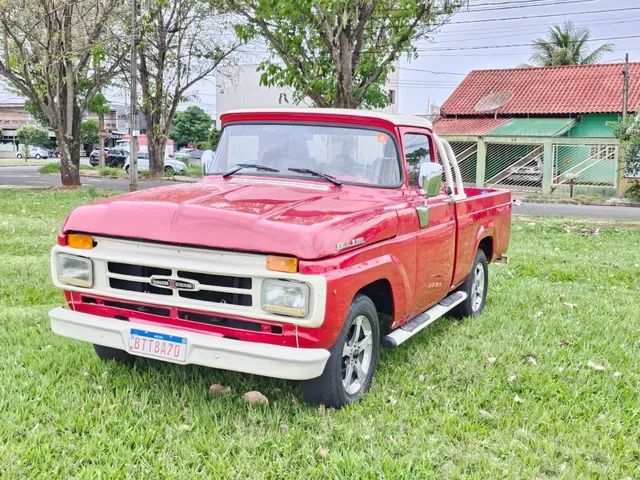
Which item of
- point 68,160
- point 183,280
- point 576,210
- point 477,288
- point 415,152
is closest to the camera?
point 183,280

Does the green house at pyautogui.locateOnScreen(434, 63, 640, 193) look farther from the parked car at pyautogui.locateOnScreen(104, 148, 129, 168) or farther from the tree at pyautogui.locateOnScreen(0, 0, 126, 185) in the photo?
the parked car at pyautogui.locateOnScreen(104, 148, 129, 168)

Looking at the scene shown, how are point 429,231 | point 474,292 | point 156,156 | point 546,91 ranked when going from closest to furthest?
point 429,231
point 474,292
point 546,91
point 156,156

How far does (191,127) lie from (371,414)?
6182cm

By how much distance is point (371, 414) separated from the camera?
158 inches

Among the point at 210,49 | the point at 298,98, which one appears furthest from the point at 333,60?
the point at 210,49

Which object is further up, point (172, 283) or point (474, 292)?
point (172, 283)

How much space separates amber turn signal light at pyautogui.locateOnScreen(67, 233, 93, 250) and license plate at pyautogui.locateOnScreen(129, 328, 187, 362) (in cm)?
66

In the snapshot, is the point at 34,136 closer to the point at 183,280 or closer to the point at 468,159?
the point at 468,159

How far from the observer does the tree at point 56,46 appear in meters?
18.9

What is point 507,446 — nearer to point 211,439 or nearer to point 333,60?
point 211,439

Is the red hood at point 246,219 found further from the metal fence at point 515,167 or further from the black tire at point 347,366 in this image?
the metal fence at point 515,167

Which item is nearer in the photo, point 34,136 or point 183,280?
point 183,280

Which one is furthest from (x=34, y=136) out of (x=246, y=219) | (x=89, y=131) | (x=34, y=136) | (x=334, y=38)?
(x=246, y=219)

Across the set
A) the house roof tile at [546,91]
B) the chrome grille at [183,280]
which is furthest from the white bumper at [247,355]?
the house roof tile at [546,91]
